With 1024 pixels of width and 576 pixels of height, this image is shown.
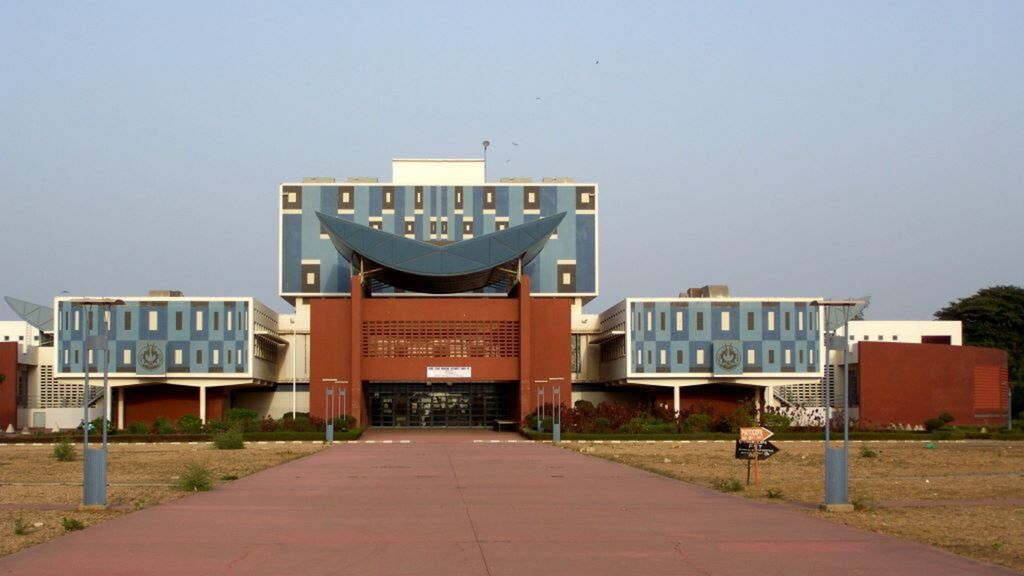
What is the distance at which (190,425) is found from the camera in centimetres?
6506

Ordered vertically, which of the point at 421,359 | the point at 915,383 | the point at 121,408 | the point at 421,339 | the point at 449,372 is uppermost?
the point at 421,339

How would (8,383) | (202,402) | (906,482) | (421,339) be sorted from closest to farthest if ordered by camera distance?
(906,482)
(421,339)
(202,402)
(8,383)

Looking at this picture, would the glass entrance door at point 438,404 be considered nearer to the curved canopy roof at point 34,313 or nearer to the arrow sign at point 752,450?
the curved canopy roof at point 34,313

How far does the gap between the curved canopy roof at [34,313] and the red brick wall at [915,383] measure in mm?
58899

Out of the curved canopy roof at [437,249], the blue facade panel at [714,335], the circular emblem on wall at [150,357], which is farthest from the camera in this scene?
the blue facade panel at [714,335]

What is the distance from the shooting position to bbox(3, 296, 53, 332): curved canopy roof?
88.2 meters

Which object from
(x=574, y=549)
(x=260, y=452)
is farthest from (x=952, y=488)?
(x=260, y=452)

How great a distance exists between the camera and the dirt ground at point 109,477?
19.3 metres

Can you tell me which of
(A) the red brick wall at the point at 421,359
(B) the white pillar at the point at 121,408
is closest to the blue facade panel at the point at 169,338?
(B) the white pillar at the point at 121,408

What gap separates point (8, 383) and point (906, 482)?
63747 millimetres

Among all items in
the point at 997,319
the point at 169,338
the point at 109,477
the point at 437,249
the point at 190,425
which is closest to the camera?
the point at 109,477

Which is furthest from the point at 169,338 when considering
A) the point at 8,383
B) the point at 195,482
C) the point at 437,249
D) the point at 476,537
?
the point at 476,537

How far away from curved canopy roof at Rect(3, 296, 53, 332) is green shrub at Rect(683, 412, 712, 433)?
51.5 metres

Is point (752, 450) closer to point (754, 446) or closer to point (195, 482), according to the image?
point (754, 446)
